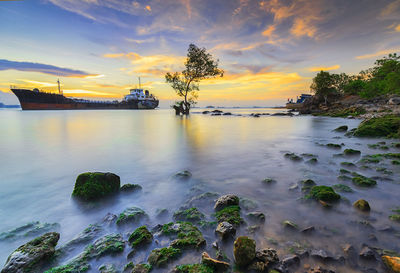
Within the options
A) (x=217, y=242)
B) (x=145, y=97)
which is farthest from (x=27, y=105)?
(x=217, y=242)

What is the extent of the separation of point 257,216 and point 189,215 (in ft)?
4.29

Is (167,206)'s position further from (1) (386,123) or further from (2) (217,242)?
(1) (386,123)

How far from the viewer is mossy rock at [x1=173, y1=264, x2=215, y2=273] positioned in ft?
6.84

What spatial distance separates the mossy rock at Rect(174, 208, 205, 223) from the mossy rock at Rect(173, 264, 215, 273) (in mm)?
1079

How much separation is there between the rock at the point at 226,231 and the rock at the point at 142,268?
44.6 inches

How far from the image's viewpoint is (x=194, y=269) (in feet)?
6.91

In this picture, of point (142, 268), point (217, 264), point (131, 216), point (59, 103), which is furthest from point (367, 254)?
point (59, 103)

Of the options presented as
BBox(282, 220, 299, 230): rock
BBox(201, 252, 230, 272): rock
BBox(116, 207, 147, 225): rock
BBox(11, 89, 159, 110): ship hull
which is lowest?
BBox(116, 207, 147, 225): rock

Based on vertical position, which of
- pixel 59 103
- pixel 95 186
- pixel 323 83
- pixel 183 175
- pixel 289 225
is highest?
pixel 323 83

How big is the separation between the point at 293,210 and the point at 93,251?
3.59 meters

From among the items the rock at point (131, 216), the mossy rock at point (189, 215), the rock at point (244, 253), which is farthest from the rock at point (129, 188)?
Answer: the rock at point (244, 253)

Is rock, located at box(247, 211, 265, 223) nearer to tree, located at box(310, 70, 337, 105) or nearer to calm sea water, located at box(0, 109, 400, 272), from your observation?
calm sea water, located at box(0, 109, 400, 272)

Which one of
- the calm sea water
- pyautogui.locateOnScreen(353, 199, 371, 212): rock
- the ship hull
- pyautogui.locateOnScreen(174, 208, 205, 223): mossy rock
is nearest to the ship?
the ship hull

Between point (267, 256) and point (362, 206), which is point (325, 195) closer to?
point (362, 206)
